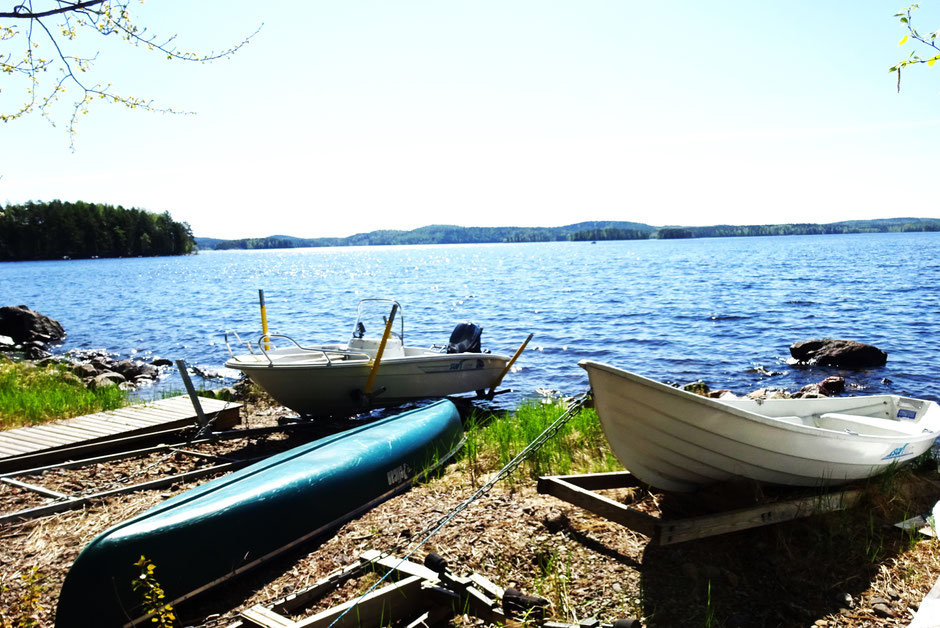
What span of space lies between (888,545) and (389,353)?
804 centimetres

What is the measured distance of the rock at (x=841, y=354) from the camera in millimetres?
17125

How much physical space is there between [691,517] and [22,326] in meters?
29.1

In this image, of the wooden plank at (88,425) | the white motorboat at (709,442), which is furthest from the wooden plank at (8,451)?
the white motorboat at (709,442)

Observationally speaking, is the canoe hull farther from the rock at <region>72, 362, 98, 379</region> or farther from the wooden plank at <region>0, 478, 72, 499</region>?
the rock at <region>72, 362, 98, 379</region>

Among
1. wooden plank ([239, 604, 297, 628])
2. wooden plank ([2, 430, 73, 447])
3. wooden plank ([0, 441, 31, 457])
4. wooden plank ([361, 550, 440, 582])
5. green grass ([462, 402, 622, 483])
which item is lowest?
green grass ([462, 402, 622, 483])

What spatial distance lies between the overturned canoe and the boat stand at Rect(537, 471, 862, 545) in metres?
1.69

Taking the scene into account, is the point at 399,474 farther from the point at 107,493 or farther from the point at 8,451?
the point at 8,451

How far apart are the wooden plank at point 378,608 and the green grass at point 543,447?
99.2 inches

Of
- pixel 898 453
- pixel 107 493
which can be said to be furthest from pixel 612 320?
pixel 107 493

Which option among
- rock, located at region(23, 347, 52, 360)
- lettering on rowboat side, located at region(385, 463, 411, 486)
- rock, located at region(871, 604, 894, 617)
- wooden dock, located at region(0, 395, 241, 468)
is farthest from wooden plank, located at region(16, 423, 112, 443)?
rock, located at region(23, 347, 52, 360)

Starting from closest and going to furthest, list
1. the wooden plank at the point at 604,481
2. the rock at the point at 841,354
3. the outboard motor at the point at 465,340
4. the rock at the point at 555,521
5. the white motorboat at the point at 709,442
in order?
the white motorboat at the point at 709,442 < the rock at the point at 555,521 < the wooden plank at the point at 604,481 < the outboard motor at the point at 465,340 < the rock at the point at 841,354

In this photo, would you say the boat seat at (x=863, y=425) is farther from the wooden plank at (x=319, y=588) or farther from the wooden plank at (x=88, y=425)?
the wooden plank at (x=88, y=425)

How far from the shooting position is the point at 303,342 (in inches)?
866

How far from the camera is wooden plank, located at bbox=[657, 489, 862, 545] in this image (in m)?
4.47
